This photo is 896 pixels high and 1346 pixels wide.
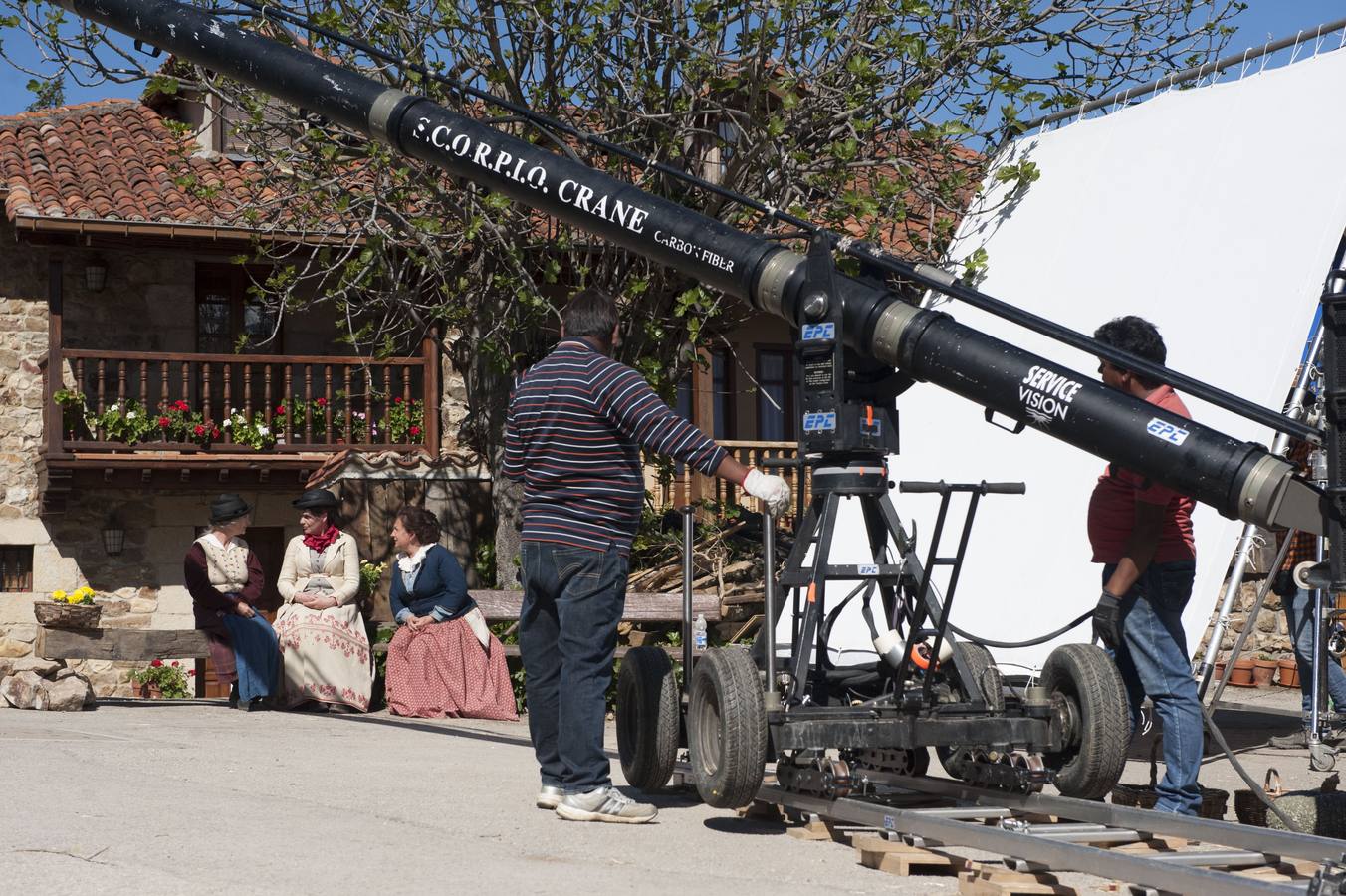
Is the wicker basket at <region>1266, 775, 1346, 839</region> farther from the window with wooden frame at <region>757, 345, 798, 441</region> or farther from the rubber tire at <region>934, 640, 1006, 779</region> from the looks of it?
the window with wooden frame at <region>757, 345, 798, 441</region>

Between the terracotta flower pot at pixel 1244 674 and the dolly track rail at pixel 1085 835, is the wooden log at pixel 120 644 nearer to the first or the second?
the dolly track rail at pixel 1085 835

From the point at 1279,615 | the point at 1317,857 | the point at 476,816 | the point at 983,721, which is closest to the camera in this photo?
the point at 1317,857

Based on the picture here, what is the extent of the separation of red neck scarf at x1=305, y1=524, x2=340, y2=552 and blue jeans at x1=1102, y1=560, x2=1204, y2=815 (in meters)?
6.57

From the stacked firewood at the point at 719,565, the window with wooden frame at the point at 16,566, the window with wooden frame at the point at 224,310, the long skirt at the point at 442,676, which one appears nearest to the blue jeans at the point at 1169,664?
the long skirt at the point at 442,676

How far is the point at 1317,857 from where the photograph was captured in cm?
412

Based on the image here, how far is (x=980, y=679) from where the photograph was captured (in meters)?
5.63

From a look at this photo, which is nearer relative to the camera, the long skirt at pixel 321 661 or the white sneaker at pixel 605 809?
the white sneaker at pixel 605 809

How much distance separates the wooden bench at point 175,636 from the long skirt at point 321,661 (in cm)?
62

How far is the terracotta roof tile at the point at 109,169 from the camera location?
15.2m

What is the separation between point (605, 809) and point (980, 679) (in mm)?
1363

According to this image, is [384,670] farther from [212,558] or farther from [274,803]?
[274,803]

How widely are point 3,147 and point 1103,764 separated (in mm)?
15102

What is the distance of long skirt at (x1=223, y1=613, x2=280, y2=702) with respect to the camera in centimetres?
1044

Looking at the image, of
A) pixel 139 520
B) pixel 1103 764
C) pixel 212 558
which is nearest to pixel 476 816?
pixel 1103 764
